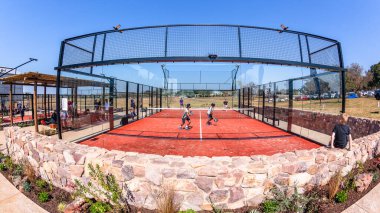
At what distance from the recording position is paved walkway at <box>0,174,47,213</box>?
3.86 metres

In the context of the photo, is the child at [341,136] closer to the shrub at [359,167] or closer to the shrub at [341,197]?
the shrub at [359,167]

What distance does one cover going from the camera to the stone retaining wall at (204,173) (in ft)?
11.8

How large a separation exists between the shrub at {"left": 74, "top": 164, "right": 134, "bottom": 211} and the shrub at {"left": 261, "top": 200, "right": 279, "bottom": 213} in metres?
2.64

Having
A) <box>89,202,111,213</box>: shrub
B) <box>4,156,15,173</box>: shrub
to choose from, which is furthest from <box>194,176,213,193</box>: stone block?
<box>4,156,15,173</box>: shrub

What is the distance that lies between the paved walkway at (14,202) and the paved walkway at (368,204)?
20.7 feet

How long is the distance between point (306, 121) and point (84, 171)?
15.3 meters

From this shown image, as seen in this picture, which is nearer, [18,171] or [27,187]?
[27,187]

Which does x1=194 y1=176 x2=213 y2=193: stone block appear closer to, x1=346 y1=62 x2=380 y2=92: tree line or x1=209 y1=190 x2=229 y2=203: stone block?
x1=209 y1=190 x2=229 y2=203: stone block

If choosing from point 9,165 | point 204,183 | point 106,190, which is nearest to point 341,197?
point 204,183

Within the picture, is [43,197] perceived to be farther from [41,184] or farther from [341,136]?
[341,136]

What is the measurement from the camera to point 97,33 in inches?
300

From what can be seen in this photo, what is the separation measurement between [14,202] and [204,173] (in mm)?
4304

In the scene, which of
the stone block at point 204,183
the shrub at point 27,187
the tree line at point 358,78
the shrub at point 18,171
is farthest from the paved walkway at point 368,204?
the tree line at point 358,78

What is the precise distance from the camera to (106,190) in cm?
383
